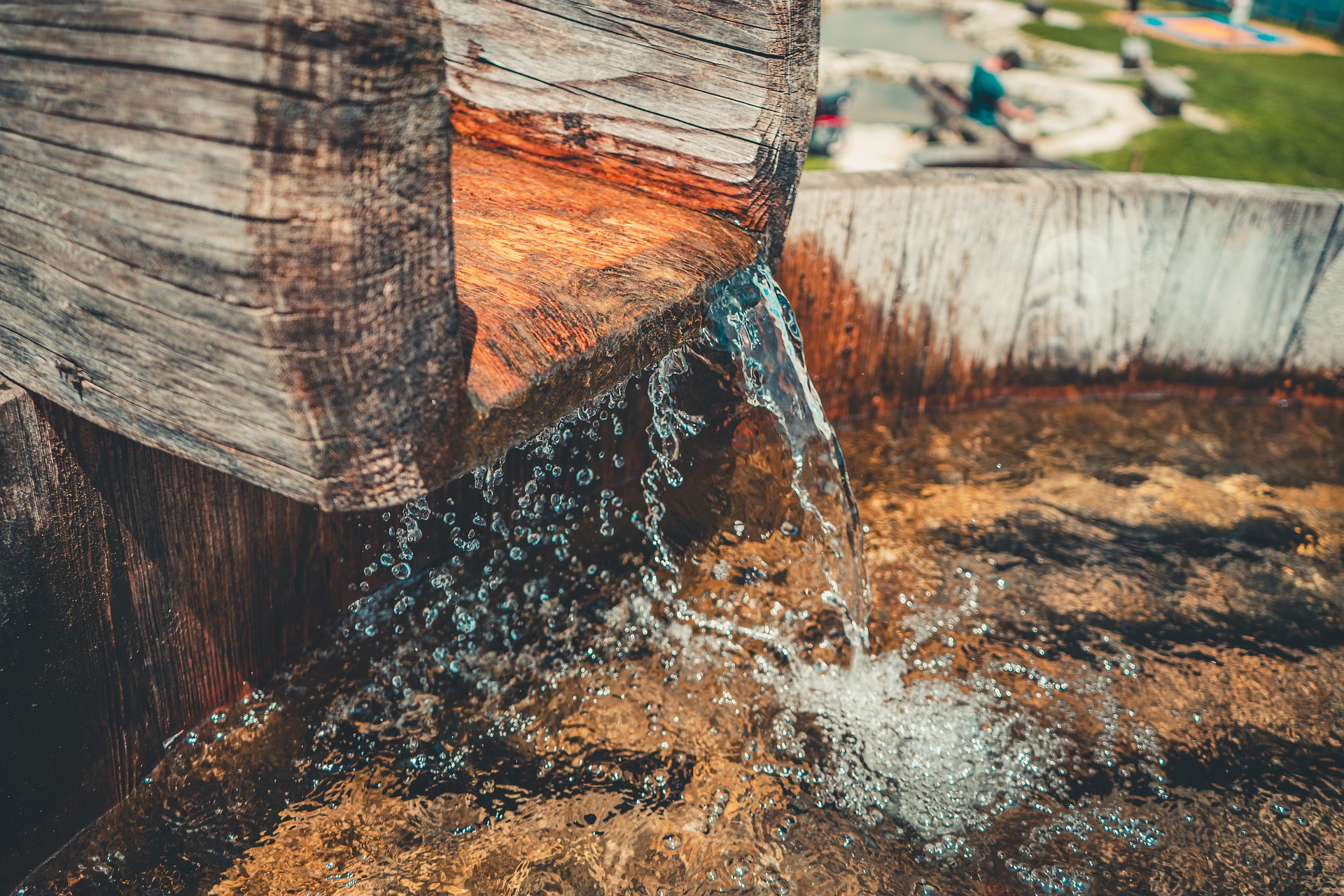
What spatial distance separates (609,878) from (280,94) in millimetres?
1618

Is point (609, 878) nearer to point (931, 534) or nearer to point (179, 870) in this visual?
point (179, 870)

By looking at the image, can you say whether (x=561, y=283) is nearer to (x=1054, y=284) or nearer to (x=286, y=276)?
(x=286, y=276)

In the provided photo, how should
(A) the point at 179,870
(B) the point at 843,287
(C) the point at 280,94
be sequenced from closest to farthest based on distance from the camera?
1. (C) the point at 280,94
2. (A) the point at 179,870
3. (B) the point at 843,287

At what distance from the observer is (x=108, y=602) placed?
5.94 feet

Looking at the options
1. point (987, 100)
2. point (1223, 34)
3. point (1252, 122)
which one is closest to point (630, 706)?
point (987, 100)

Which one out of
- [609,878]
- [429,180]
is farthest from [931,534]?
[429,180]

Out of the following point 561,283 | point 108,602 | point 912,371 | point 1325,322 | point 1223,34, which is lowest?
point 912,371

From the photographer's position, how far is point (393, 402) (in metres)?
1.26

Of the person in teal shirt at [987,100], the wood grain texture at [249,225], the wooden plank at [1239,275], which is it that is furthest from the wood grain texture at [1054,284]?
the person in teal shirt at [987,100]

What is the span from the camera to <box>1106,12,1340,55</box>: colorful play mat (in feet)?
45.4

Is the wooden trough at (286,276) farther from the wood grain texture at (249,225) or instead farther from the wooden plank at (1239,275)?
the wooden plank at (1239,275)

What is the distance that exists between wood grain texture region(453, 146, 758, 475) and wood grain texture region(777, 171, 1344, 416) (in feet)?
3.93

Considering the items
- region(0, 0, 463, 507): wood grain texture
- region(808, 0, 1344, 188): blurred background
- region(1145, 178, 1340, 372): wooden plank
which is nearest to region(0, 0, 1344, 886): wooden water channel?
region(0, 0, 463, 507): wood grain texture

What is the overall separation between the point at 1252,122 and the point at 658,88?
29.8ft
